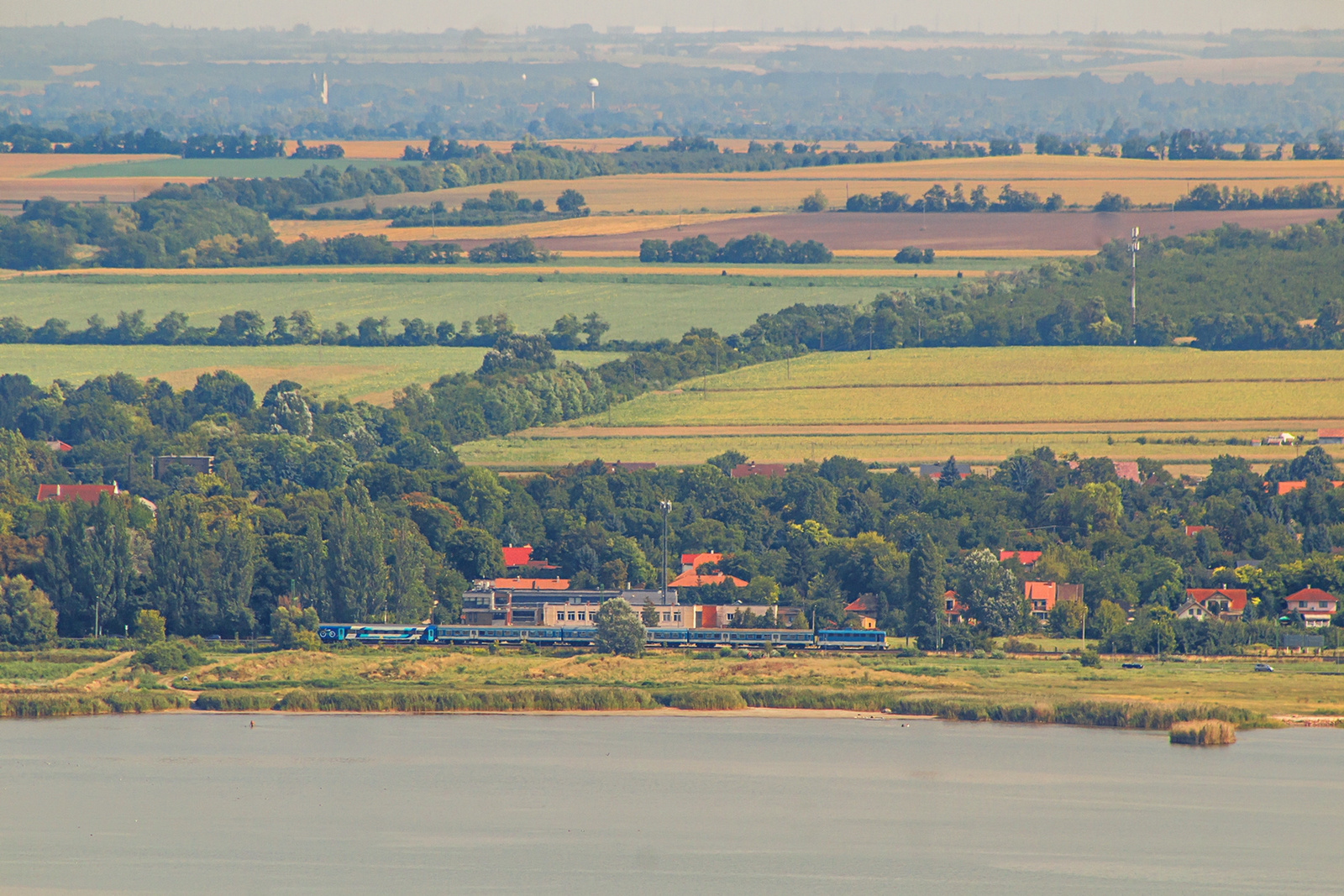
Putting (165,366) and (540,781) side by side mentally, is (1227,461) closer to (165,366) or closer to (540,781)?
(540,781)

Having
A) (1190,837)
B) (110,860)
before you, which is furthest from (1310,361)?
(110,860)

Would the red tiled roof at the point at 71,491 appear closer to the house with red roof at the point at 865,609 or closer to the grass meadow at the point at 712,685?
the grass meadow at the point at 712,685

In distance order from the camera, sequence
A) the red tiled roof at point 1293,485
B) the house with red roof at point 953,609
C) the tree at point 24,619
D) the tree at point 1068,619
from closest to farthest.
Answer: the tree at point 24,619, the house with red roof at point 953,609, the tree at point 1068,619, the red tiled roof at point 1293,485

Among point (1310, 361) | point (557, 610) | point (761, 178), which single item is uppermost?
point (761, 178)

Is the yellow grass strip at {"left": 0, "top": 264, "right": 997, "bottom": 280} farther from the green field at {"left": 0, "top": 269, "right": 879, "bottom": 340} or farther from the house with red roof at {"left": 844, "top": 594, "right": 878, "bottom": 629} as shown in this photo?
the house with red roof at {"left": 844, "top": 594, "right": 878, "bottom": 629}

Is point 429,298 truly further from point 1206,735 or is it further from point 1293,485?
point 1206,735

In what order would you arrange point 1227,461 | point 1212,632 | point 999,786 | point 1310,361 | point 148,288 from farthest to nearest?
point 148,288, point 1310,361, point 1227,461, point 1212,632, point 999,786

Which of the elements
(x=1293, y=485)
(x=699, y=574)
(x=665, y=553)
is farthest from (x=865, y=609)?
(x=1293, y=485)

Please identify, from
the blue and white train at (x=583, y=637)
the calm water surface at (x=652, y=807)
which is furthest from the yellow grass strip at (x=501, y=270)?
the calm water surface at (x=652, y=807)
